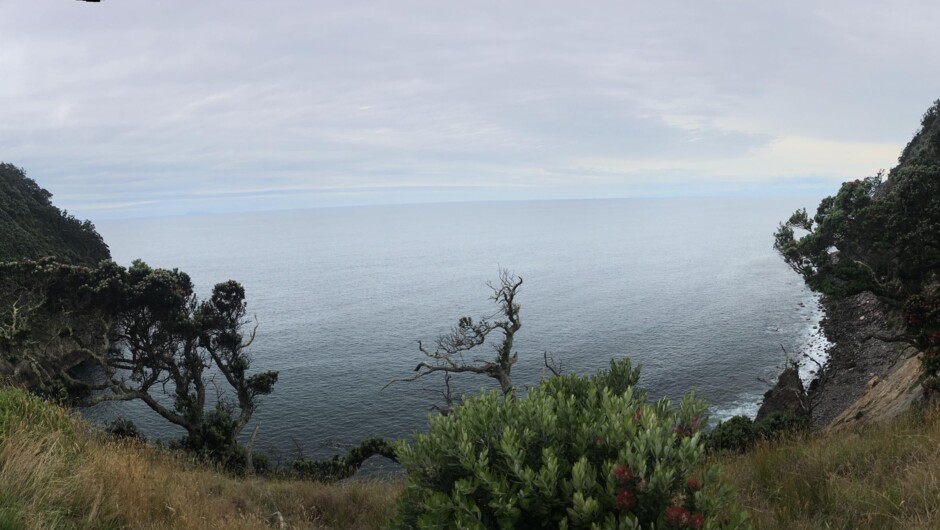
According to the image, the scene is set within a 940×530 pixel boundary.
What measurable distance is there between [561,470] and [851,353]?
57.8m

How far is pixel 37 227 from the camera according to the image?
7238cm

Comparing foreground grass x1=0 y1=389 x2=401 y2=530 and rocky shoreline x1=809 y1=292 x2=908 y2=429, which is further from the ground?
foreground grass x1=0 y1=389 x2=401 y2=530

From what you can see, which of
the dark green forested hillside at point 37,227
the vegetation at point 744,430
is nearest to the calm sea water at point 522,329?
the vegetation at point 744,430

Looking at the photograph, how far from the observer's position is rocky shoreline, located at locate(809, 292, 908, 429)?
37781 mm

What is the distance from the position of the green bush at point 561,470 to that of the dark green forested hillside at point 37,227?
7558 centimetres

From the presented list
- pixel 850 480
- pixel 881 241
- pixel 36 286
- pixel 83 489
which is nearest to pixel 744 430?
pixel 881 241

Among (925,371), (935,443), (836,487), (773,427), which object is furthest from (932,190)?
(836,487)

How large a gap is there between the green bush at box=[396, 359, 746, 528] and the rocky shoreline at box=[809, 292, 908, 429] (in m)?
29.9

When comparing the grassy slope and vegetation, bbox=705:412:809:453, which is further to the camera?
vegetation, bbox=705:412:809:453

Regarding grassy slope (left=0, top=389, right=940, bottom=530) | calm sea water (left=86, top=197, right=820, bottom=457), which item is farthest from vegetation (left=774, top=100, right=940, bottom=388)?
calm sea water (left=86, top=197, right=820, bottom=457)

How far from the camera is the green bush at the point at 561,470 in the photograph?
16.3ft

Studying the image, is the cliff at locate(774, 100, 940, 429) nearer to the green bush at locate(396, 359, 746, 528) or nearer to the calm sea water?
the green bush at locate(396, 359, 746, 528)

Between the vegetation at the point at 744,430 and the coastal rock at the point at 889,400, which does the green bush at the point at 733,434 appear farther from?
the coastal rock at the point at 889,400

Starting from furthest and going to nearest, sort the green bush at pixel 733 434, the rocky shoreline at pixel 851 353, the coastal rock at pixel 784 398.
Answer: the rocky shoreline at pixel 851 353, the coastal rock at pixel 784 398, the green bush at pixel 733 434
